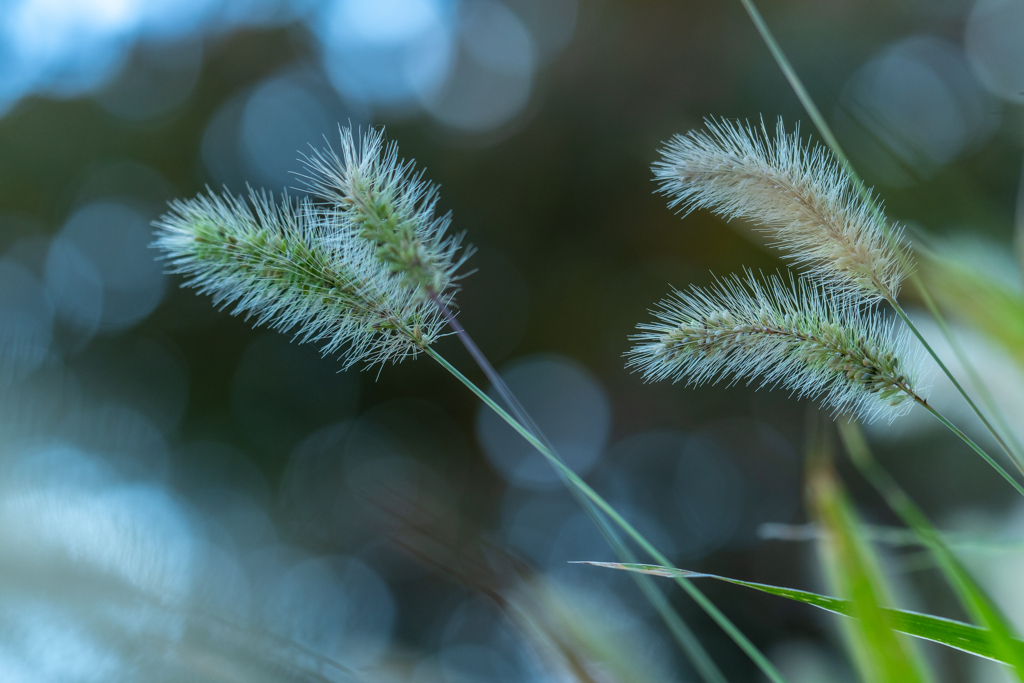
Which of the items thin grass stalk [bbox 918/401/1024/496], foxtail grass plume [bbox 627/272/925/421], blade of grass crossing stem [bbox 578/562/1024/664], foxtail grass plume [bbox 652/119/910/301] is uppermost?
foxtail grass plume [bbox 652/119/910/301]

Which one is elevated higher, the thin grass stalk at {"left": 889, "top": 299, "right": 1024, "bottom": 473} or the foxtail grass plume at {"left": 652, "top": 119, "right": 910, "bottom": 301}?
the foxtail grass plume at {"left": 652, "top": 119, "right": 910, "bottom": 301}

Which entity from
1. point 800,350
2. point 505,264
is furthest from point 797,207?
point 505,264

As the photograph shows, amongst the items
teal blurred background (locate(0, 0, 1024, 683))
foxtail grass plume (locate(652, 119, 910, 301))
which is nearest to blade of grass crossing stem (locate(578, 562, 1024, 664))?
Answer: foxtail grass plume (locate(652, 119, 910, 301))

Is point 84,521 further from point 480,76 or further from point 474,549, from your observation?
point 480,76

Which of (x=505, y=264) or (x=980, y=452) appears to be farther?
(x=505, y=264)

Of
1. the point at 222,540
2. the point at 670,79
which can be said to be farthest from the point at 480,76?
the point at 222,540

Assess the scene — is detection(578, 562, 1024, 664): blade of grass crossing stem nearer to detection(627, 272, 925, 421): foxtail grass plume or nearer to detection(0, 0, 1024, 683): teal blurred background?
detection(627, 272, 925, 421): foxtail grass plume

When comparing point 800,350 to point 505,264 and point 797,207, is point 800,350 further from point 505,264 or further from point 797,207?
point 505,264

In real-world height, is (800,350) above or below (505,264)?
below

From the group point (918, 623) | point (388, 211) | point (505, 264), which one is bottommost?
point (918, 623)
